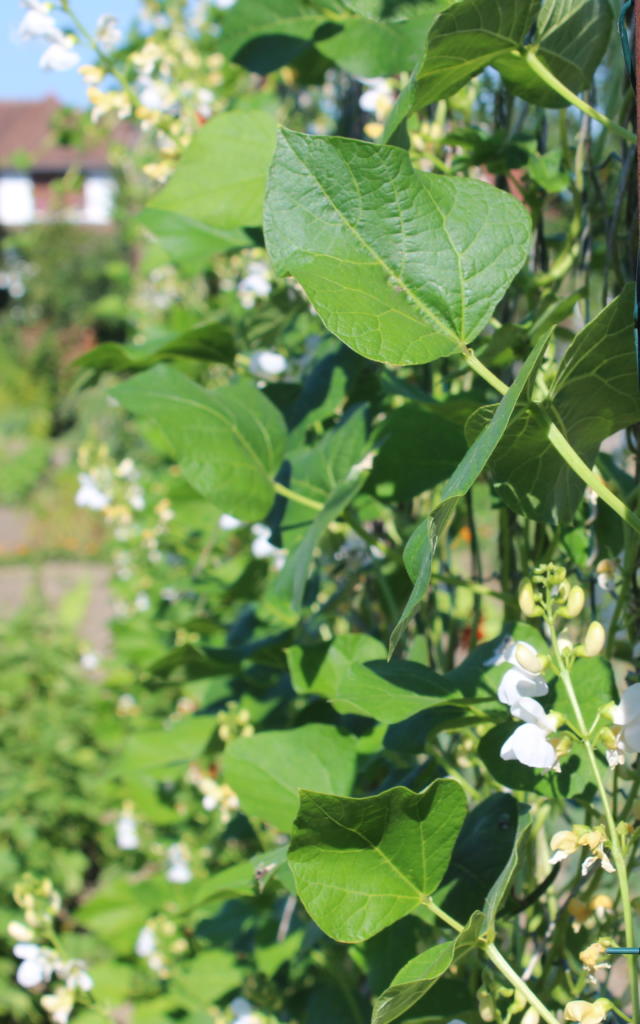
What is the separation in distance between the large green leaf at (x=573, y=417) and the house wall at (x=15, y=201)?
28564 mm

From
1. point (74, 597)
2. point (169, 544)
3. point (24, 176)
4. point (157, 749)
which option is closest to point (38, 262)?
point (24, 176)

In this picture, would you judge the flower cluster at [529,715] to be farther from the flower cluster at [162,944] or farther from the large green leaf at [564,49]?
the flower cluster at [162,944]

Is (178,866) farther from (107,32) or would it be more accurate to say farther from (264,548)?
(107,32)

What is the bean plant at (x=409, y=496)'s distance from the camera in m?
0.63

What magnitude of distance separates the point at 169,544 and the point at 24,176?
2587cm

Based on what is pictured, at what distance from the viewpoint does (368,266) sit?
0.64 meters

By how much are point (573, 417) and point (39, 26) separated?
93cm

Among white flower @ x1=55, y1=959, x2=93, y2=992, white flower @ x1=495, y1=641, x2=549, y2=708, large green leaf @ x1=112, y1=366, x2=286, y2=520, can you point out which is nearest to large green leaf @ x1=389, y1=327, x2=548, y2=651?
white flower @ x1=495, y1=641, x2=549, y2=708

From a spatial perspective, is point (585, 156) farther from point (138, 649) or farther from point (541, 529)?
point (138, 649)

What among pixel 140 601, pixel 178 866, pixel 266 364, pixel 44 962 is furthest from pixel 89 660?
pixel 266 364

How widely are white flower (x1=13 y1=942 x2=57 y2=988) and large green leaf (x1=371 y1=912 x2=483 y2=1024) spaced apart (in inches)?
33.3

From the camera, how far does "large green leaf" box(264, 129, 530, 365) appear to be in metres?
0.62

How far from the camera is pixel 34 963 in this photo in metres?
1.33

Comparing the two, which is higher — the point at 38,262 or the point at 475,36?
the point at 475,36
